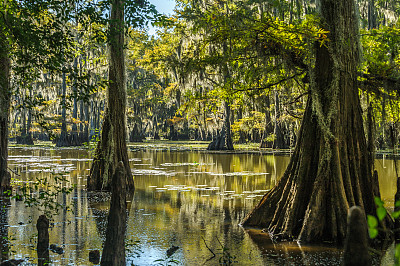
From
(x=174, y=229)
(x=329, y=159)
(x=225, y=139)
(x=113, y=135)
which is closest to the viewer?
(x=329, y=159)

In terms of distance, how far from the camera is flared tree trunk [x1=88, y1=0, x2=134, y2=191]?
11953mm

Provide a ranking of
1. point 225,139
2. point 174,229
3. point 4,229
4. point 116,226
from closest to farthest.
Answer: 1. point 116,226
2. point 4,229
3. point 174,229
4. point 225,139

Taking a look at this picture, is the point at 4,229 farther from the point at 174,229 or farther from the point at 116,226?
the point at 116,226

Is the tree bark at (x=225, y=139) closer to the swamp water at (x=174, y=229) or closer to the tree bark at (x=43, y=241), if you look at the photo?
the swamp water at (x=174, y=229)

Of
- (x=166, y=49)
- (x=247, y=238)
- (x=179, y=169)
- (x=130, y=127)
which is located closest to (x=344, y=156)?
(x=247, y=238)

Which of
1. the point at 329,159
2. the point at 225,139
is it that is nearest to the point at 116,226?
the point at 329,159

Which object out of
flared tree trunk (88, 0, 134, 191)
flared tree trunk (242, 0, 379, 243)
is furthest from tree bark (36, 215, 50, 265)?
flared tree trunk (88, 0, 134, 191)

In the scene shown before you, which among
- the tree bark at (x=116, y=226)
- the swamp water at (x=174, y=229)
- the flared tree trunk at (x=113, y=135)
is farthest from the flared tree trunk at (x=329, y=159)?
the flared tree trunk at (x=113, y=135)

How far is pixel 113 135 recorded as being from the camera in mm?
11984

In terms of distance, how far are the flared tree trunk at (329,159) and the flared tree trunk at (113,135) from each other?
5.34 m

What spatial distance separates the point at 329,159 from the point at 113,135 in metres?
6.83

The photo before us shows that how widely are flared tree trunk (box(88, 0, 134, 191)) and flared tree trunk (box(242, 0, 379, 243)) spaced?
5337mm

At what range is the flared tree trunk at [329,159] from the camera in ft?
22.2

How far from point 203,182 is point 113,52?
206 inches
